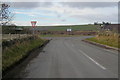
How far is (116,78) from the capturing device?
30.7ft

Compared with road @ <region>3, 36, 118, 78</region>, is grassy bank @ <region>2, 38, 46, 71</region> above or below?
above

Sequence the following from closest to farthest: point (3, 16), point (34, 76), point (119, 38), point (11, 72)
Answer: point (34, 76)
point (11, 72)
point (3, 16)
point (119, 38)

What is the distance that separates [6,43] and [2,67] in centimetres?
616

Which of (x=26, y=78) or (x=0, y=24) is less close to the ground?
(x=0, y=24)

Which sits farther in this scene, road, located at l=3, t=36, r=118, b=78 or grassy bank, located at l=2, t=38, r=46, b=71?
grassy bank, located at l=2, t=38, r=46, b=71

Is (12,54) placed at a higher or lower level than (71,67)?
higher

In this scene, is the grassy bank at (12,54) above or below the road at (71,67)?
above

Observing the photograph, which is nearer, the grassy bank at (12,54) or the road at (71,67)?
the road at (71,67)

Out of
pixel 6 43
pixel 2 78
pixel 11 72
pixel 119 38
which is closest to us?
pixel 2 78

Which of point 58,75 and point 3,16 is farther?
point 3,16

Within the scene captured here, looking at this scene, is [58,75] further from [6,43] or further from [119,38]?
[119,38]

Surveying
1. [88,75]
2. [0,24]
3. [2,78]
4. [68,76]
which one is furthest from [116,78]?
[0,24]

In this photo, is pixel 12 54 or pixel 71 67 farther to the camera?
pixel 12 54

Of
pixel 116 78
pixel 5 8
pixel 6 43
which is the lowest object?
pixel 116 78
